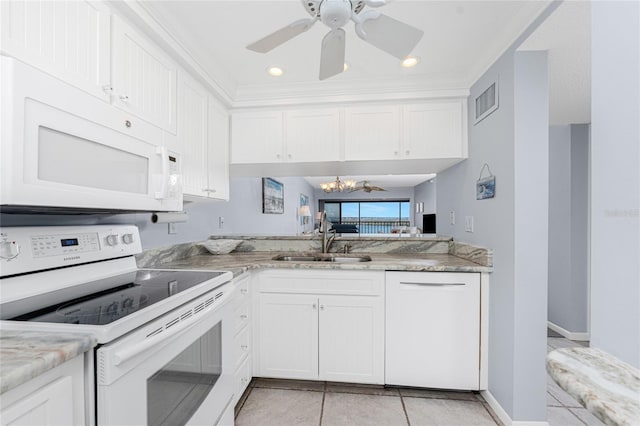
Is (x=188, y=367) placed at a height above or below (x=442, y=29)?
below

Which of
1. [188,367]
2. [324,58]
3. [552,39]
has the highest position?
[552,39]

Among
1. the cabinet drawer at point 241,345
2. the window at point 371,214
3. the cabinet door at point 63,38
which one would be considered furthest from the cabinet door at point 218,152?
the window at point 371,214

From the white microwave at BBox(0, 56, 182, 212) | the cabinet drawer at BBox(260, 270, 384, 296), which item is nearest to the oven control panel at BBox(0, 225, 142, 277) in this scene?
the white microwave at BBox(0, 56, 182, 212)

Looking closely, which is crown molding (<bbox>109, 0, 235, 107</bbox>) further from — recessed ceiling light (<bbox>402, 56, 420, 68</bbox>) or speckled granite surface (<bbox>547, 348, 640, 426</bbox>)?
speckled granite surface (<bbox>547, 348, 640, 426</bbox>)

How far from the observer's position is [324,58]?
1.37 metres

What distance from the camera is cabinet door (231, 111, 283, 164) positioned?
236 cm

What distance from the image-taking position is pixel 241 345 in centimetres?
177

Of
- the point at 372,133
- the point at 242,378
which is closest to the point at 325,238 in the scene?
the point at 372,133

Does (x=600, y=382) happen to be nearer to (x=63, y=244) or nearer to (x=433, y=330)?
(x=433, y=330)

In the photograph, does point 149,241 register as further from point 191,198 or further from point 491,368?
point 491,368

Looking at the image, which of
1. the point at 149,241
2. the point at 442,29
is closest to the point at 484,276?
the point at 442,29

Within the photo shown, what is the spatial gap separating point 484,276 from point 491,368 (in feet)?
1.93

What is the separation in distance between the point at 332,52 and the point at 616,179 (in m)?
1.19

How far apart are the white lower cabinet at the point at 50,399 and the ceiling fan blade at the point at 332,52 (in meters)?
1.45
